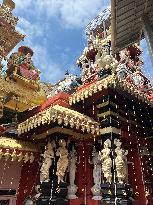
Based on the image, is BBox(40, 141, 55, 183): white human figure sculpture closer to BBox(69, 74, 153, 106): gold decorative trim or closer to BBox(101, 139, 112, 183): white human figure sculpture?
BBox(101, 139, 112, 183): white human figure sculpture

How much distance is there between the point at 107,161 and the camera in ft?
29.8

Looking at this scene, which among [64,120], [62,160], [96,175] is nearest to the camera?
[64,120]

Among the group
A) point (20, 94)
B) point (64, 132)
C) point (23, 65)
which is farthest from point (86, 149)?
point (23, 65)

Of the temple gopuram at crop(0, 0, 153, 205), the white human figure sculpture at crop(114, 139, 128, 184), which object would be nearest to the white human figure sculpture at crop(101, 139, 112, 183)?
the temple gopuram at crop(0, 0, 153, 205)

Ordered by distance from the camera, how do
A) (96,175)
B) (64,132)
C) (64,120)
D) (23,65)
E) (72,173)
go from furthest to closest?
(23,65)
(72,173)
(96,175)
(64,132)
(64,120)

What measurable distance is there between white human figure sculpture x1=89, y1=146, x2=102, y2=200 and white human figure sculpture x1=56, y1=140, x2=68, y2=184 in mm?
1268

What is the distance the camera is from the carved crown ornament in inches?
350

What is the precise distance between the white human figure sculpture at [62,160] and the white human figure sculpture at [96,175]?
4.16 ft

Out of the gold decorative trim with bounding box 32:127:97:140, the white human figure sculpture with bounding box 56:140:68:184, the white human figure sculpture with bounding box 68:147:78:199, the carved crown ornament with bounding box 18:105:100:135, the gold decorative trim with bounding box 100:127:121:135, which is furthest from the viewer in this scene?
the white human figure sculpture with bounding box 68:147:78:199

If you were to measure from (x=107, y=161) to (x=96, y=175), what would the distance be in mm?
1313

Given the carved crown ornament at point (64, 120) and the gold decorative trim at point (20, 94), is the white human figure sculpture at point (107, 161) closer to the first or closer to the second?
the carved crown ornament at point (64, 120)

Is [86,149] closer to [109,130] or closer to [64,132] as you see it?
[64,132]

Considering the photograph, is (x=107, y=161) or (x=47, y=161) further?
(x=47, y=161)

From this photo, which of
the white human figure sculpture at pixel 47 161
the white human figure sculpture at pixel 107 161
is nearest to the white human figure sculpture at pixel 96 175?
the white human figure sculpture at pixel 107 161
